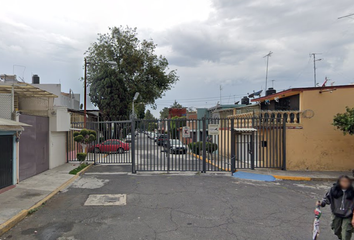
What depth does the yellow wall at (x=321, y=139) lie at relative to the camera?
40.0 ft

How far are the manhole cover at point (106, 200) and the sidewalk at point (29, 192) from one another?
1.35 m

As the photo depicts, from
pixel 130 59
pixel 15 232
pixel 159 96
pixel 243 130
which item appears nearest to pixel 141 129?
pixel 243 130

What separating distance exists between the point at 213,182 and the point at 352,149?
25.7 ft

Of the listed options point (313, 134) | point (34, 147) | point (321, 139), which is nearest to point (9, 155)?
point (34, 147)

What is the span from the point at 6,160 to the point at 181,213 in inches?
238

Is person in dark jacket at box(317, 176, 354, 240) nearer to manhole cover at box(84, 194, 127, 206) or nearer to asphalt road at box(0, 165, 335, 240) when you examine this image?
asphalt road at box(0, 165, 335, 240)

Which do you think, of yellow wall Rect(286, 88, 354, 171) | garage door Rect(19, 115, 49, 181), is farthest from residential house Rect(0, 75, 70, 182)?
yellow wall Rect(286, 88, 354, 171)

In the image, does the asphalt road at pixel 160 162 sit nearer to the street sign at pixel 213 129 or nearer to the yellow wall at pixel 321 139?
the street sign at pixel 213 129

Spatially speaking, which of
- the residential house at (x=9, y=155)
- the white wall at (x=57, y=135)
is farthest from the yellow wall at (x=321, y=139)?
Result: the residential house at (x=9, y=155)

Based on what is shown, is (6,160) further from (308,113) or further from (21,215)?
(308,113)

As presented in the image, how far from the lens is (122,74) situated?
94.7 feet

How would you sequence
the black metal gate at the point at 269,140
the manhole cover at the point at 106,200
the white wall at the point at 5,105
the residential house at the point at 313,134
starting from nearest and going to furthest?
the manhole cover at the point at 106,200 < the white wall at the point at 5,105 < the black metal gate at the point at 269,140 < the residential house at the point at 313,134

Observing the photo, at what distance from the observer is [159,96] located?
109 feet

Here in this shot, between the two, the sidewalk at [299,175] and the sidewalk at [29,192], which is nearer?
the sidewalk at [29,192]
